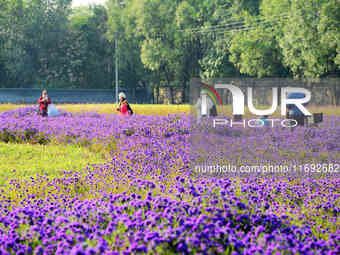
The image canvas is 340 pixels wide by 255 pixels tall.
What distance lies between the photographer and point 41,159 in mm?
10039

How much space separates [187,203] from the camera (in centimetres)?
402

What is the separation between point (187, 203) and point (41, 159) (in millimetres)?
6691

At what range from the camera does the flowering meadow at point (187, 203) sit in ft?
11.2

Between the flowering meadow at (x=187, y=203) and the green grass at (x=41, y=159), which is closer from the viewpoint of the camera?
the flowering meadow at (x=187, y=203)

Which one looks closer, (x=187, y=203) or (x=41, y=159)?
(x=187, y=203)

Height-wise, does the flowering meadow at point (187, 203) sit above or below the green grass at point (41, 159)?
above

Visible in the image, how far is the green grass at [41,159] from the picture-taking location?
859cm

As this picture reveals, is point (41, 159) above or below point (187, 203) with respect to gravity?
below

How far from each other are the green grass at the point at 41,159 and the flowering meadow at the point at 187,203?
2.55ft

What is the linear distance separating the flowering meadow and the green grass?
776 millimetres

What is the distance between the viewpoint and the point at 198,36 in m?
50.9

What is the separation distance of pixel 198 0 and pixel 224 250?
4916 cm

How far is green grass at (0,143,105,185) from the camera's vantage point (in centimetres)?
859

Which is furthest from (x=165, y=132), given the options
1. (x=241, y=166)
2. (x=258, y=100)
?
(x=241, y=166)
